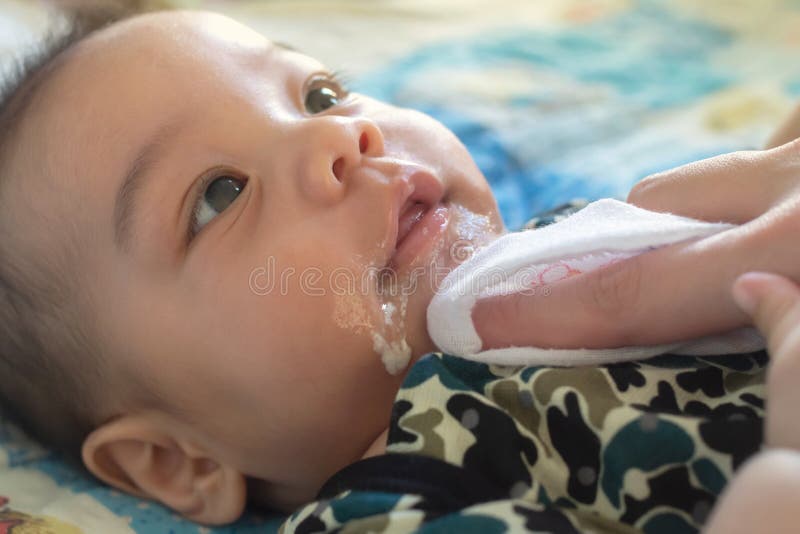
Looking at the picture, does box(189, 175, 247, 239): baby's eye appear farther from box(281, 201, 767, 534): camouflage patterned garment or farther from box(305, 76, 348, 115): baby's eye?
box(281, 201, 767, 534): camouflage patterned garment

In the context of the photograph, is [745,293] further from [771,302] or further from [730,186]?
[730,186]

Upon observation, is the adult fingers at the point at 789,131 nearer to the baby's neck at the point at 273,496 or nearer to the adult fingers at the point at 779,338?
the adult fingers at the point at 779,338

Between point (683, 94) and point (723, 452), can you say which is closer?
point (723, 452)

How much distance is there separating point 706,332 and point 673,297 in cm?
6

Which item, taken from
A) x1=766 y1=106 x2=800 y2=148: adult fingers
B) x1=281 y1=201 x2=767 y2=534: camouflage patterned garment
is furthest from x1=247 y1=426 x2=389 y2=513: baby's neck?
x1=766 y1=106 x2=800 y2=148: adult fingers

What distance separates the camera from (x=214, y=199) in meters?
0.91

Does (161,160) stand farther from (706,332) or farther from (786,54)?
(786,54)

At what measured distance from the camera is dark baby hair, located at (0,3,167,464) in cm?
92

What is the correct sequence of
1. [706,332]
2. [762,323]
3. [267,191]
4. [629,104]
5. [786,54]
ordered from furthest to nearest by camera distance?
[786,54]
[629,104]
[267,191]
[706,332]
[762,323]

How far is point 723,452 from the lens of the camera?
0.67m

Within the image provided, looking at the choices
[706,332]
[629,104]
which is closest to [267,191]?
[706,332]

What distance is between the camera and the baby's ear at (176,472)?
95 centimetres

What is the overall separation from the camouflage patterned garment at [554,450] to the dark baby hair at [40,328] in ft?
1.12

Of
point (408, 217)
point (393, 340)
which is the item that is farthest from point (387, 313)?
point (408, 217)
